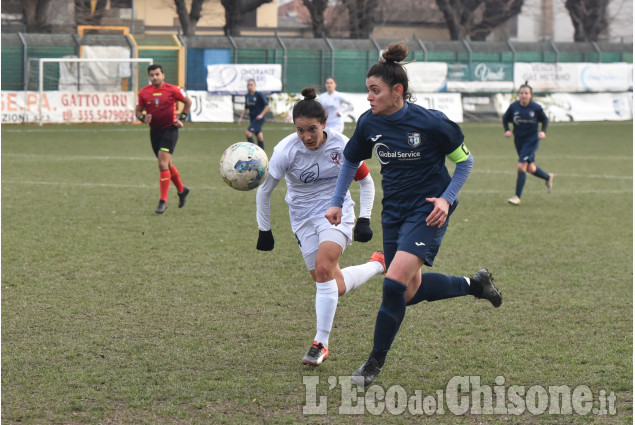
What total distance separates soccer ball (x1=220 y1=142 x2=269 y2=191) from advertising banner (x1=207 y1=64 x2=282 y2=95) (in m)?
25.7

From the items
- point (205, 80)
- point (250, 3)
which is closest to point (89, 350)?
point (205, 80)

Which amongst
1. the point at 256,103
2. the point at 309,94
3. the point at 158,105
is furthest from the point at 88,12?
the point at 309,94

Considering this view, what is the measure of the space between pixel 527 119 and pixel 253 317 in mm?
8606

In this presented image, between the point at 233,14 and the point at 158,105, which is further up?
the point at 233,14

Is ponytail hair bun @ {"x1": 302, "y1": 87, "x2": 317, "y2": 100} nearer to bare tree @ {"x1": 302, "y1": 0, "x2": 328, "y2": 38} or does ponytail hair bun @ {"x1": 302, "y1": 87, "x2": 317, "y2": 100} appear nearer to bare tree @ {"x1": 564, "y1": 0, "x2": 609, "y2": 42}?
bare tree @ {"x1": 302, "y1": 0, "x2": 328, "y2": 38}

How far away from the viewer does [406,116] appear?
215 inches

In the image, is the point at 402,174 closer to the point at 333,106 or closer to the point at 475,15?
the point at 333,106

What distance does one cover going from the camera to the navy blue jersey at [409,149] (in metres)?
5.44

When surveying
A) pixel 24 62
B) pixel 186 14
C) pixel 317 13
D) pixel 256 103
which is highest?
pixel 317 13

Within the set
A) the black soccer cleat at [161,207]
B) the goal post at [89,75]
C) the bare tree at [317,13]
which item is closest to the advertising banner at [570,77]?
the bare tree at [317,13]

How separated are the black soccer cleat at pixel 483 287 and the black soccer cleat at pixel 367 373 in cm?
137

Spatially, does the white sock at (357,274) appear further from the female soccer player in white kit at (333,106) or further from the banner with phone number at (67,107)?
the banner with phone number at (67,107)

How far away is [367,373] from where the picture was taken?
5.26 meters

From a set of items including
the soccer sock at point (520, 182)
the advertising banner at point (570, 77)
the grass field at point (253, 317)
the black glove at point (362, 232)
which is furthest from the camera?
the advertising banner at point (570, 77)
